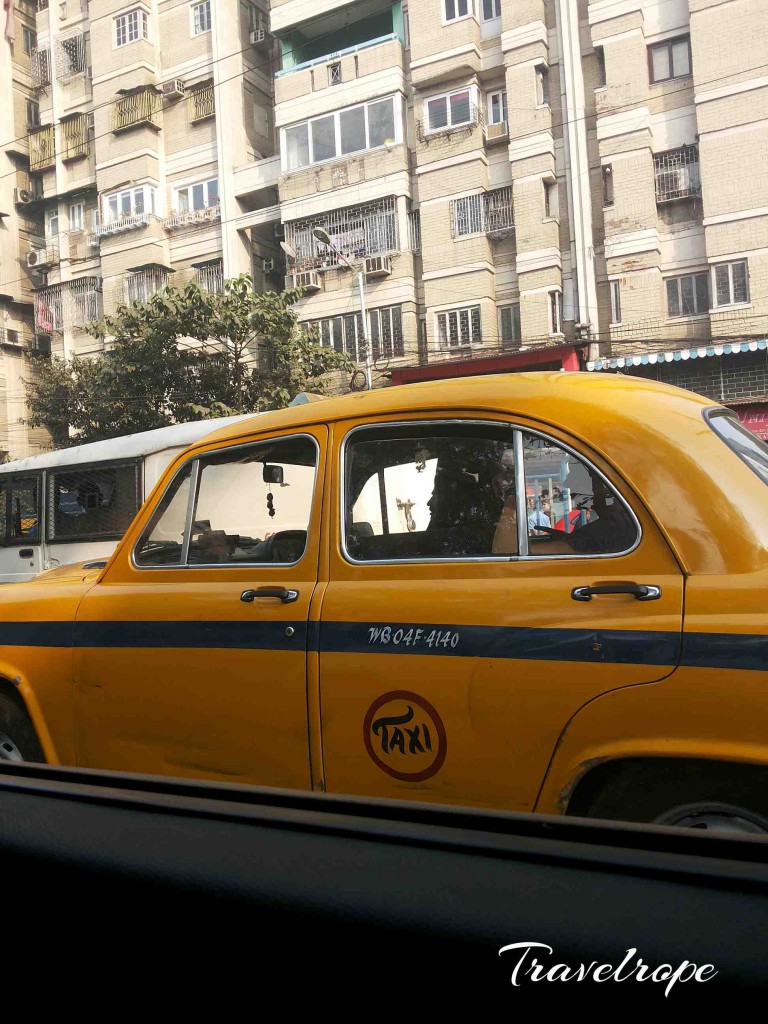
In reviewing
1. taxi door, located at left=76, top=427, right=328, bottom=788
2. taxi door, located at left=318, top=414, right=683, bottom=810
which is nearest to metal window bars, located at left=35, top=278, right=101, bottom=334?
taxi door, located at left=76, top=427, right=328, bottom=788

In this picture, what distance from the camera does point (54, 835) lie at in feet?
3.41

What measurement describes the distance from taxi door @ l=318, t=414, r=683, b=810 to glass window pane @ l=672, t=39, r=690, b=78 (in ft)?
68.9

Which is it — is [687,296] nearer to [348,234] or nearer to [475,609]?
[348,234]

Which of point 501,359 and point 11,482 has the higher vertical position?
point 501,359

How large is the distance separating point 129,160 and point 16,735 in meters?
29.4

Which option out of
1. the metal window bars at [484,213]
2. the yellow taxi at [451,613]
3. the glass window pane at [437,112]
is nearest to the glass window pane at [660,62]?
the metal window bars at [484,213]

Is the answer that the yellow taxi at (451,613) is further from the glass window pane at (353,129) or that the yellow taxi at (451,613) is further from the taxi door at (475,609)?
the glass window pane at (353,129)

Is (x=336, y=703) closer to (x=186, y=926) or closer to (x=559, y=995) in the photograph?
(x=186, y=926)

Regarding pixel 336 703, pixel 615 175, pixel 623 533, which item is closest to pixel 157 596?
pixel 336 703

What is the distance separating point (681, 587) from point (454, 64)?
23301 millimetres

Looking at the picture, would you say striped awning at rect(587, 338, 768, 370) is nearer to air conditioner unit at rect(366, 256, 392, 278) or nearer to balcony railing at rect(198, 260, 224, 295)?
air conditioner unit at rect(366, 256, 392, 278)

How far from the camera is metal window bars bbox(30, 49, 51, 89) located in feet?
107

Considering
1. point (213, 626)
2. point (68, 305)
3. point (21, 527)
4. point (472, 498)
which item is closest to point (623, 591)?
point (472, 498)

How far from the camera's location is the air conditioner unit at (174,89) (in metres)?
27.6
